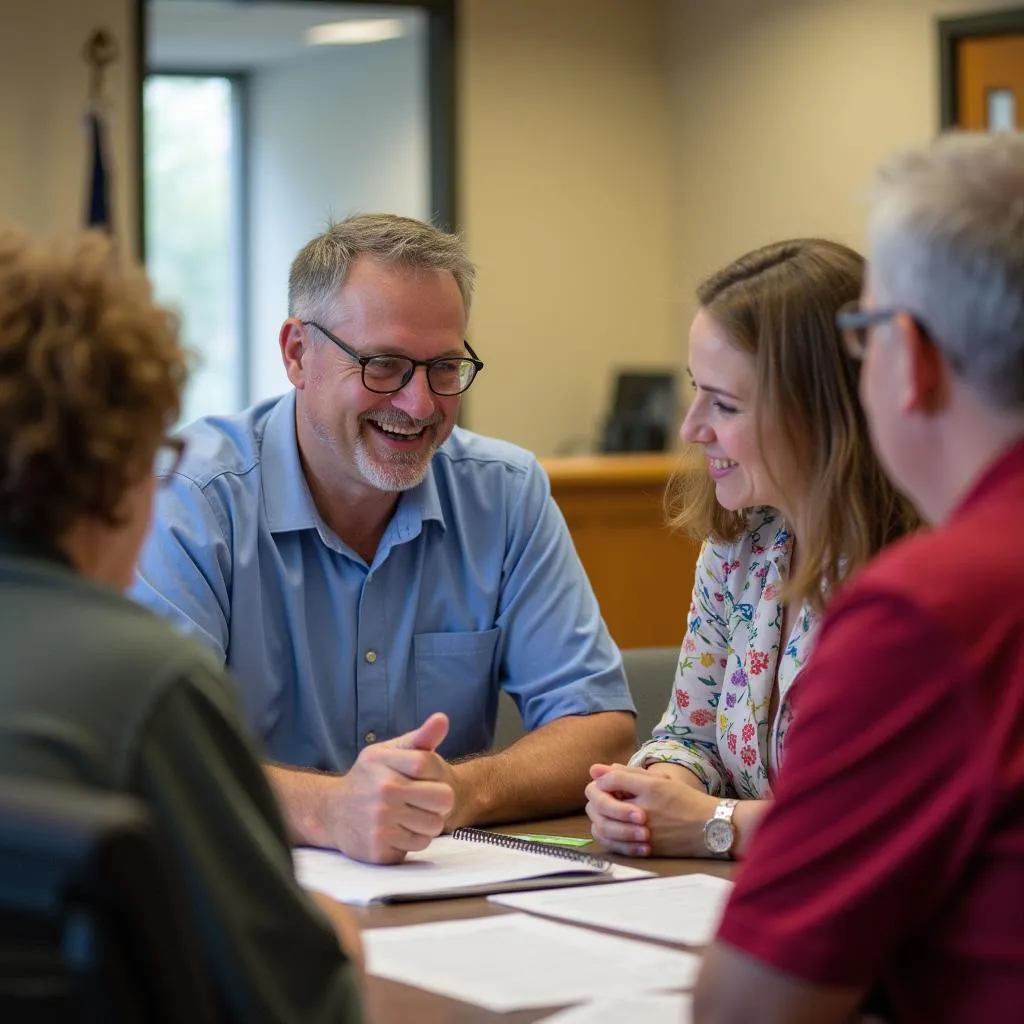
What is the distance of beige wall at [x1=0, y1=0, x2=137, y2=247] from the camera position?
6270 millimetres

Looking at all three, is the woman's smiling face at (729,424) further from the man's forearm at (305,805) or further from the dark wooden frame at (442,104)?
the dark wooden frame at (442,104)

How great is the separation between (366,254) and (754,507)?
658mm

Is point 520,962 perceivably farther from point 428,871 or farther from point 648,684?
point 648,684

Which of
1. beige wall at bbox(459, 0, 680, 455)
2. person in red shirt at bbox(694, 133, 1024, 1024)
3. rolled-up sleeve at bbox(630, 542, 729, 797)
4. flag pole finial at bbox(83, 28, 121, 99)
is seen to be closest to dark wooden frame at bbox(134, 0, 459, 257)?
beige wall at bbox(459, 0, 680, 455)

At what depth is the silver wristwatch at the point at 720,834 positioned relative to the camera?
1880 mm

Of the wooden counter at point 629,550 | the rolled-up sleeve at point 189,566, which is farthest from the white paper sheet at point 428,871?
the wooden counter at point 629,550

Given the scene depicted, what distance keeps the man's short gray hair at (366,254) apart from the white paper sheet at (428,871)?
0.86m

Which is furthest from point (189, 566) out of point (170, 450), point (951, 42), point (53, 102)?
point (951, 42)

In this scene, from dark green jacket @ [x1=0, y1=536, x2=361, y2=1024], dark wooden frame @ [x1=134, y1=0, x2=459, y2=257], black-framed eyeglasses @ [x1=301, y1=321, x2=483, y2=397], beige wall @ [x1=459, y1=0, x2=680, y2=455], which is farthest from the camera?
beige wall @ [x1=459, y1=0, x2=680, y2=455]

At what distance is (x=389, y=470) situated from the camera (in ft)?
7.77

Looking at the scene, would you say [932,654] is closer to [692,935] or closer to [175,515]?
[692,935]

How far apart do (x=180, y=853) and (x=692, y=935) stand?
66 cm

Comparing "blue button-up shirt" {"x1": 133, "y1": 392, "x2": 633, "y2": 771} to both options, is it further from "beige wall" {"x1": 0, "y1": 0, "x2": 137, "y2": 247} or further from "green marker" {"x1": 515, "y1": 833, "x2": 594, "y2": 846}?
"beige wall" {"x1": 0, "y1": 0, "x2": 137, "y2": 247}

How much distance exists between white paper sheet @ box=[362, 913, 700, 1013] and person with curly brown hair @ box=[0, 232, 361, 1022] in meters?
0.27
